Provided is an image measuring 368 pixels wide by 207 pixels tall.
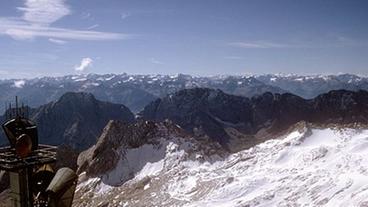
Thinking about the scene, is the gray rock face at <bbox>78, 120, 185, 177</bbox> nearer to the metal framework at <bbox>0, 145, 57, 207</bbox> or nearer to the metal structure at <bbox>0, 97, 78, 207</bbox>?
the metal structure at <bbox>0, 97, 78, 207</bbox>

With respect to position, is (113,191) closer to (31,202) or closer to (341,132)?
(341,132)

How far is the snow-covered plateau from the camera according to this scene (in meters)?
43.4

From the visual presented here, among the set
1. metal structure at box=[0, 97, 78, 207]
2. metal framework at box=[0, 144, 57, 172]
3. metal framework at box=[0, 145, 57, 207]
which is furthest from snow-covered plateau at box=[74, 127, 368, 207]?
metal framework at box=[0, 145, 57, 207]

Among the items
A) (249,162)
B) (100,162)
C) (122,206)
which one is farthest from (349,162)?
(100,162)

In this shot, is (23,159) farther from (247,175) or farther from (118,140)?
(118,140)

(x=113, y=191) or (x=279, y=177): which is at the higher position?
(x=279, y=177)

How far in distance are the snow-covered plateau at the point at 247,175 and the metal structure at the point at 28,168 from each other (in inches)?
1116

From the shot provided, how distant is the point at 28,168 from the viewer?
1541 centimetres

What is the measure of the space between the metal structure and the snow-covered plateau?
28336 mm

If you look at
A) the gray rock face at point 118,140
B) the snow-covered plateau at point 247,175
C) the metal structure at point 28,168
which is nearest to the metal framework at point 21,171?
the metal structure at point 28,168

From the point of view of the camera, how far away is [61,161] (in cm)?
7838

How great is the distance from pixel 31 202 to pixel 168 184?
40692 mm

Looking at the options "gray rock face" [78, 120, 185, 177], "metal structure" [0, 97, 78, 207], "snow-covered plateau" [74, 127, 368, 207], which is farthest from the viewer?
"gray rock face" [78, 120, 185, 177]

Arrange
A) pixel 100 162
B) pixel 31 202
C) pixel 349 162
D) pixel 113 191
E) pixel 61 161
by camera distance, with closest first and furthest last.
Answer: pixel 31 202, pixel 349 162, pixel 113 191, pixel 100 162, pixel 61 161
